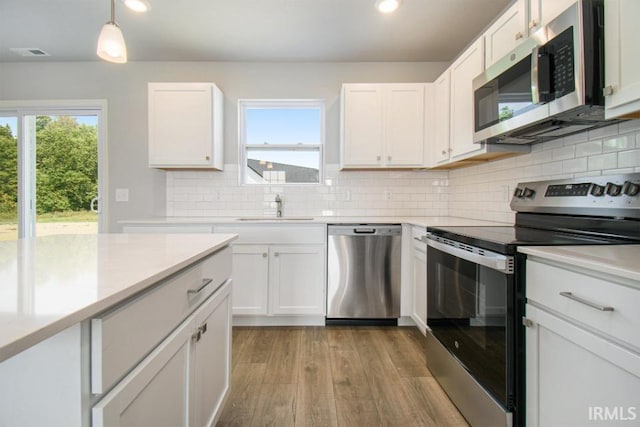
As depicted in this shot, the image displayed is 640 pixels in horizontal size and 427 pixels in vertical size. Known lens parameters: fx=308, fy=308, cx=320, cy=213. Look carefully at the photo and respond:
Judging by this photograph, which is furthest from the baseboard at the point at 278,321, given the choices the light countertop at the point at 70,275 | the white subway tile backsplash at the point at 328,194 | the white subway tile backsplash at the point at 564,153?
the white subway tile backsplash at the point at 564,153

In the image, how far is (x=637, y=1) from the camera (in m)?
1.08

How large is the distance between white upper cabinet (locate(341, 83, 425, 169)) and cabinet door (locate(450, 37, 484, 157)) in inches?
18.2

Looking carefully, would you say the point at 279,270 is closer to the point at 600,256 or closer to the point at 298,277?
the point at 298,277

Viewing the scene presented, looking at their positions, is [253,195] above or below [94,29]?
below

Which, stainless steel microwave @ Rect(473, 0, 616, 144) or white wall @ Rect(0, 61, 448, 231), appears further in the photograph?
white wall @ Rect(0, 61, 448, 231)

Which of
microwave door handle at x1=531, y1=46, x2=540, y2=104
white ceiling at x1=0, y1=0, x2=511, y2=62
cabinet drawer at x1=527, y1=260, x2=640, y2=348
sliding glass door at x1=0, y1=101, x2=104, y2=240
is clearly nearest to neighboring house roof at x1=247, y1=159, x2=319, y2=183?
white ceiling at x1=0, y1=0, x2=511, y2=62

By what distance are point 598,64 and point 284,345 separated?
2.40 meters

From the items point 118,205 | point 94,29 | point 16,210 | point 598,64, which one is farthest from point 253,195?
point 598,64

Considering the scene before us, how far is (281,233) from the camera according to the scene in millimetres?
2674

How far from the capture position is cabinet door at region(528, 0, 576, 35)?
140cm

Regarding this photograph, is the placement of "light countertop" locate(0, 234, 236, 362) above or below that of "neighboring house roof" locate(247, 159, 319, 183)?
below

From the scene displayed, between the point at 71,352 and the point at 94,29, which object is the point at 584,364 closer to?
the point at 71,352

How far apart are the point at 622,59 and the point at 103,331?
5.90ft

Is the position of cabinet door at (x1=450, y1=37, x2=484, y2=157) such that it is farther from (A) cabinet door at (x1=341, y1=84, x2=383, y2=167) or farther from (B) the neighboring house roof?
(B) the neighboring house roof
